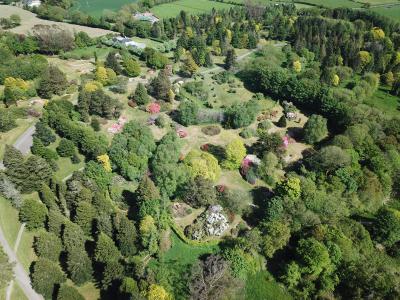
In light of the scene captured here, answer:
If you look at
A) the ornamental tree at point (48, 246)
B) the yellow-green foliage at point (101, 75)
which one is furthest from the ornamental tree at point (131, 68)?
the ornamental tree at point (48, 246)

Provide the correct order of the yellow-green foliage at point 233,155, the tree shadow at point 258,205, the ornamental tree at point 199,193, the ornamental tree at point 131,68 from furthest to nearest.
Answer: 1. the ornamental tree at point 131,68
2. the yellow-green foliage at point 233,155
3. the tree shadow at point 258,205
4. the ornamental tree at point 199,193

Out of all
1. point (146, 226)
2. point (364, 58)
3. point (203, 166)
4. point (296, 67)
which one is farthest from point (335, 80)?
point (146, 226)

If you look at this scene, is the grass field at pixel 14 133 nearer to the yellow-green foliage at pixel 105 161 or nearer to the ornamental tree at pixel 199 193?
the yellow-green foliage at pixel 105 161

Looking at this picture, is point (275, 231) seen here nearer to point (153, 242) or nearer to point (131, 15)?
point (153, 242)

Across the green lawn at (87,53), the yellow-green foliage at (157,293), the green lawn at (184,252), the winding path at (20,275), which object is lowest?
the green lawn at (184,252)

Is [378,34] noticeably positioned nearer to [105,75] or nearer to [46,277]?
[105,75]
